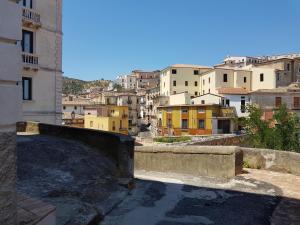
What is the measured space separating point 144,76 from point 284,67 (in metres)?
82.2

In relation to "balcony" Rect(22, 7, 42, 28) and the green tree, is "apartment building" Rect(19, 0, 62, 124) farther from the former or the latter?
the green tree

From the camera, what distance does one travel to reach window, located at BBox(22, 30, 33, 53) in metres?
22.6

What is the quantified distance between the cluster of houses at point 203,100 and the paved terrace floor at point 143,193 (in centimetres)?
3732

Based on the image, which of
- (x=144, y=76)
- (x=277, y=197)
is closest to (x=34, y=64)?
(x=277, y=197)

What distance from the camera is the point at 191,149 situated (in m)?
12.0

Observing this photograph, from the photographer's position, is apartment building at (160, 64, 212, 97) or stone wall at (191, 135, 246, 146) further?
apartment building at (160, 64, 212, 97)

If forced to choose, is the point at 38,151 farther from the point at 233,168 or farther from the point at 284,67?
the point at 284,67

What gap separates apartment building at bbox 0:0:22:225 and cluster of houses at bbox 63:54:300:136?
147ft

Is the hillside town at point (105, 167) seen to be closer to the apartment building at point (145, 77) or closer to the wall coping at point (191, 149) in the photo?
the wall coping at point (191, 149)

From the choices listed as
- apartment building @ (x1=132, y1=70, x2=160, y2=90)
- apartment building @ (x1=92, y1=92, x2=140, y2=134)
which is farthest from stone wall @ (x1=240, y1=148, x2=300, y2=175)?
apartment building @ (x1=132, y1=70, x2=160, y2=90)

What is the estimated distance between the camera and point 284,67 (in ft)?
211

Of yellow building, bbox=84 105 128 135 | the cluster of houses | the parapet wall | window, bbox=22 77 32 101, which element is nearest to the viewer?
the parapet wall

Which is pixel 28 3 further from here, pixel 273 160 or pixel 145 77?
pixel 145 77

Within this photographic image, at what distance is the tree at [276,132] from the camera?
827 inches
